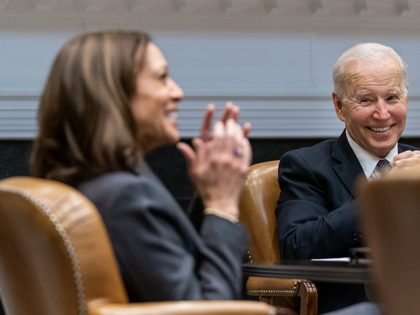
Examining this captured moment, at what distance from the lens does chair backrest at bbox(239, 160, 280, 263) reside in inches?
89.2

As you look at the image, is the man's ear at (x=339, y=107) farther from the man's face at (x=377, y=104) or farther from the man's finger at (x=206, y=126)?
the man's finger at (x=206, y=126)

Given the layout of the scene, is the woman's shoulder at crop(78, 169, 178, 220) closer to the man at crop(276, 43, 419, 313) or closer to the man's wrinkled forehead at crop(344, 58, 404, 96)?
the man at crop(276, 43, 419, 313)

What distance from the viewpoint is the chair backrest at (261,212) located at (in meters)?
2.27

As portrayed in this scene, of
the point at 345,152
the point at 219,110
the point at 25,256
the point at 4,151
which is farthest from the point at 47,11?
the point at 25,256

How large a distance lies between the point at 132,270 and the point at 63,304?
15cm

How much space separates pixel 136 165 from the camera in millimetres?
1148

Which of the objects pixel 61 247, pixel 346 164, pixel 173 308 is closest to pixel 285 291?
pixel 346 164

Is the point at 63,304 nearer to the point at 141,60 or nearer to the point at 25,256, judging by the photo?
the point at 25,256

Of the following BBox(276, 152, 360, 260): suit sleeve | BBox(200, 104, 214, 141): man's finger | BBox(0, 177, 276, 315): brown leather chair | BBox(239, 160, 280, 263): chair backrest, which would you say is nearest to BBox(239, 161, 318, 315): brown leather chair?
BBox(239, 160, 280, 263): chair backrest

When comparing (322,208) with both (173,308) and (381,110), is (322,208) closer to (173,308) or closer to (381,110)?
(381,110)

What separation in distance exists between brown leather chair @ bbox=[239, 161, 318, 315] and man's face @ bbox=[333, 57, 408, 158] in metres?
0.42

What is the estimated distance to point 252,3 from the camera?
2.92m

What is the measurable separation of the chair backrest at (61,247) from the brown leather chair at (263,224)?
1.08 m

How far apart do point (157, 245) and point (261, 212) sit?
1.31 meters
